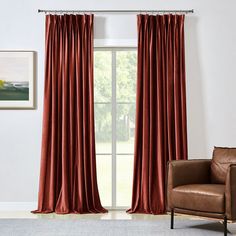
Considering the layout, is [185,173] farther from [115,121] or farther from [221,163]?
[115,121]

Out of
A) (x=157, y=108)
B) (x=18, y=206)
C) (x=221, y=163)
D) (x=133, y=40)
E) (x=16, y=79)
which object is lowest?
(x=18, y=206)

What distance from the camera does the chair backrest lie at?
222 inches

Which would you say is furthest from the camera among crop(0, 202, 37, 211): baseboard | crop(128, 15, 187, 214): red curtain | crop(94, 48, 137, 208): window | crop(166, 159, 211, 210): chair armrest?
crop(94, 48, 137, 208): window

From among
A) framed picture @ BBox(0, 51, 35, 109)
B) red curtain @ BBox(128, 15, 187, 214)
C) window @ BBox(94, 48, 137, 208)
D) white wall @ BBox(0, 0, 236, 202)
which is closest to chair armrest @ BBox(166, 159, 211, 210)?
red curtain @ BBox(128, 15, 187, 214)

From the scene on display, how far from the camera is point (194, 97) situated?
261 inches

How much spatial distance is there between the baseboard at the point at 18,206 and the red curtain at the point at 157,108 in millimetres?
1210

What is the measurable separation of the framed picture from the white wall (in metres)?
0.09

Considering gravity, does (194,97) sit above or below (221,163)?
above

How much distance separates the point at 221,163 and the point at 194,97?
1180 millimetres

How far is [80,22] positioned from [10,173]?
201cm

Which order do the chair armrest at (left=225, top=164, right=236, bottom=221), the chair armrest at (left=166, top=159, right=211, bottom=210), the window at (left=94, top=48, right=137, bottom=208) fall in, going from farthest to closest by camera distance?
the window at (left=94, top=48, right=137, bottom=208) → the chair armrest at (left=166, top=159, right=211, bottom=210) → the chair armrest at (left=225, top=164, right=236, bottom=221)

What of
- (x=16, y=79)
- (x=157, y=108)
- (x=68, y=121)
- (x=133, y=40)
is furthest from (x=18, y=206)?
(x=133, y=40)

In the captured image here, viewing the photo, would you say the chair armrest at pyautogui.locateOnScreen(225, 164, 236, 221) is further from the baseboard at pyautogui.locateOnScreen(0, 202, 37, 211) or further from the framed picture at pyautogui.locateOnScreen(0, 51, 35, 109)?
the framed picture at pyautogui.locateOnScreen(0, 51, 35, 109)

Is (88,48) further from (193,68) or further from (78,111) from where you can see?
(193,68)
